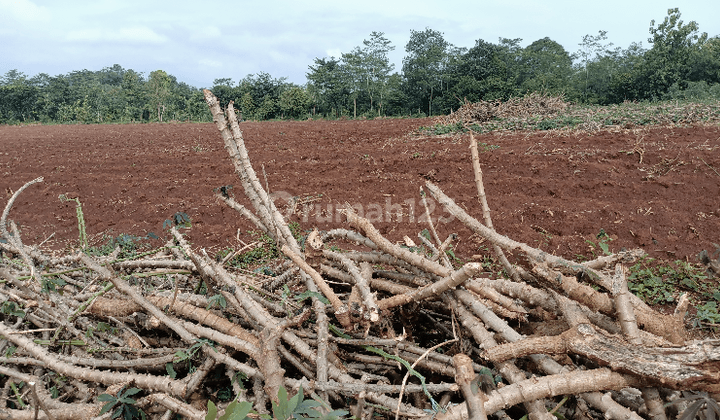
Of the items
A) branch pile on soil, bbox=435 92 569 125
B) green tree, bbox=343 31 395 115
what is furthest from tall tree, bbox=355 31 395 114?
branch pile on soil, bbox=435 92 569 125

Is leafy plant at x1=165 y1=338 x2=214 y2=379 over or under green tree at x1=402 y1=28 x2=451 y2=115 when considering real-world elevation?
under

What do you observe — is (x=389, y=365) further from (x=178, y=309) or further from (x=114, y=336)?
(x=114, y=336)

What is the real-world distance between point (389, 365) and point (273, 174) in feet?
27.0

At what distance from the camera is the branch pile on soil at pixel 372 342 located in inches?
40.3

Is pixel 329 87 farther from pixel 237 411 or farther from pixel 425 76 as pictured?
pixel 237 411

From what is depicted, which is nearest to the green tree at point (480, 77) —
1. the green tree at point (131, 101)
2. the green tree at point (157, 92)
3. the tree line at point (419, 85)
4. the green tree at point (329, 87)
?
the tree line at point (419, 85)

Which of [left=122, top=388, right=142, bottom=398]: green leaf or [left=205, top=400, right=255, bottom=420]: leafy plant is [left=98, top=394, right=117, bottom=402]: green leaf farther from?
[left=205, top=400, right=255, bottom=420]: leafy plant

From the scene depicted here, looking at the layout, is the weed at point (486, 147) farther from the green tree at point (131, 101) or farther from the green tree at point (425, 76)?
the green tree at point (131, 101)

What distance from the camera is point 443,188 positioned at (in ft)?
23.7

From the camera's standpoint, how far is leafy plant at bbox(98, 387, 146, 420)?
1240 millimetres

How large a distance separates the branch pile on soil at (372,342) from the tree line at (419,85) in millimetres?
28111

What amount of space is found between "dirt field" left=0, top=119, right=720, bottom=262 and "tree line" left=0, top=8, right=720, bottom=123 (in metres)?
Answer: 19.1

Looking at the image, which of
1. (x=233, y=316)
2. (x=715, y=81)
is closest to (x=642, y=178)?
(x=233, y=316)

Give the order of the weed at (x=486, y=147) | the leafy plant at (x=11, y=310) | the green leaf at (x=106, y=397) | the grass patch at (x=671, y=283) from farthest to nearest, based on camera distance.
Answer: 1. the weed at (x=486, y=147)
2. the grass patch at (x=671, y=283)
3. the leafy plant at (x=11, y=310)
4. the green leaf at (x=106, y=397)
